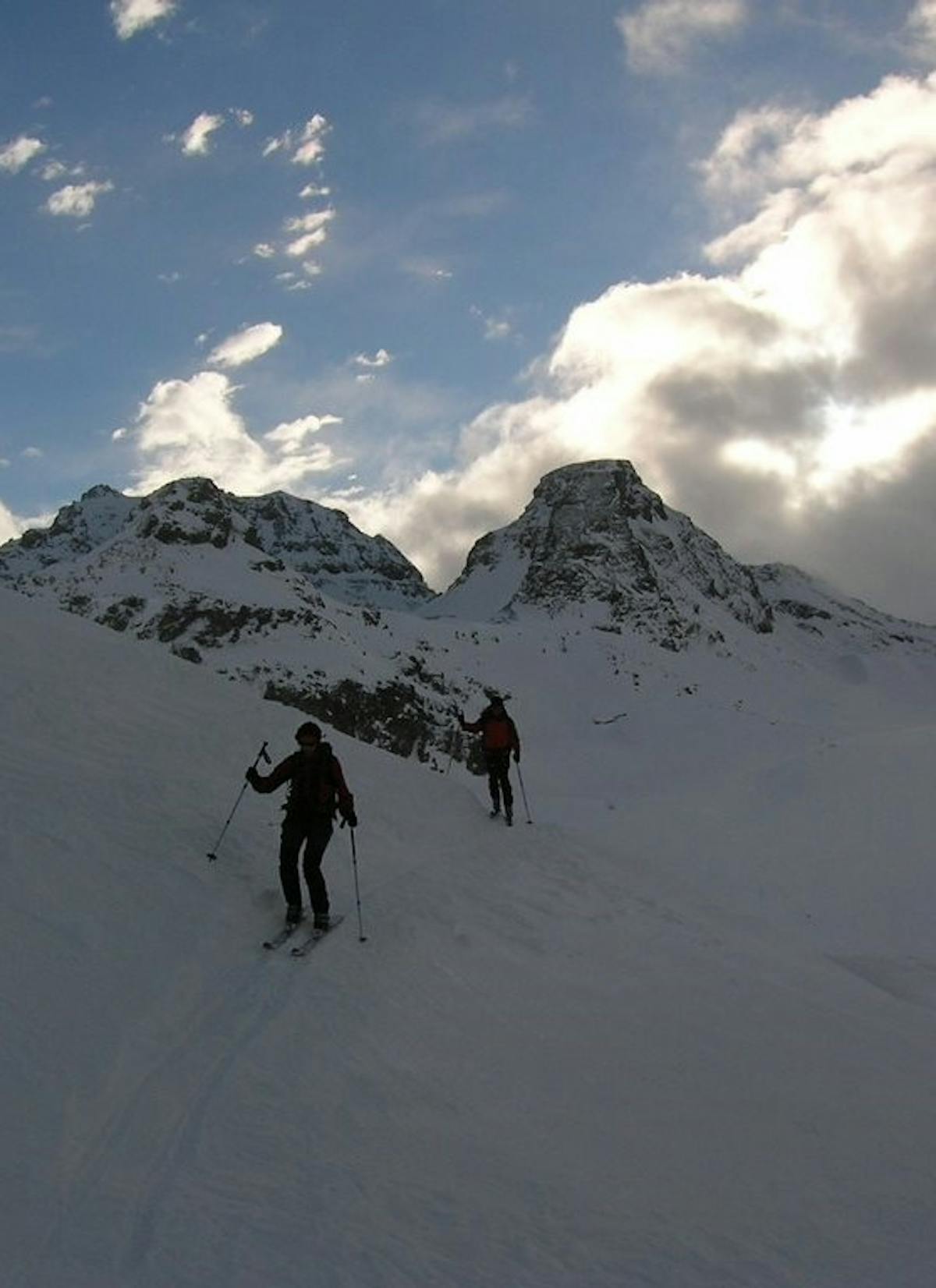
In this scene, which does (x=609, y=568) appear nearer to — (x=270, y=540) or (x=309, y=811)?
(x=309, y=811)

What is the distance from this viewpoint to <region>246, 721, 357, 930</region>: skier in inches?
376

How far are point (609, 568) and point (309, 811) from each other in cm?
7031

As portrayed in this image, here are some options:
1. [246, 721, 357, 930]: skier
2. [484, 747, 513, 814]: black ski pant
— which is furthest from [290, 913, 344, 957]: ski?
[484, 747, 513, 814]: black ski pant

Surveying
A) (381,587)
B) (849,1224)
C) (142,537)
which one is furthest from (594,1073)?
(381,587)

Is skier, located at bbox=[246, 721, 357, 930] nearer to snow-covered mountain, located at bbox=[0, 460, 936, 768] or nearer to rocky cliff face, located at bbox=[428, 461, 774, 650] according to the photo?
snow-covered mountain, located at bbox=[0, 460, 936, 768]

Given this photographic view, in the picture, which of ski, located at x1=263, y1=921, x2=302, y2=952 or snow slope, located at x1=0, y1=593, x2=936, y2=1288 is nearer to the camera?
snow slope, located at x1=0, y1=593, x2=936, y2=1288

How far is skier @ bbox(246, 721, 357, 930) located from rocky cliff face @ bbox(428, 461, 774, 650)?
197ft

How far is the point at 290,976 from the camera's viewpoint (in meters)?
8.18

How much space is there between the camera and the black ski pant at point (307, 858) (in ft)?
31.2

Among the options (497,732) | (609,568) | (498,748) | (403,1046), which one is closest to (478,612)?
(609,568)

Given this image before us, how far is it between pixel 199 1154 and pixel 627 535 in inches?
3216

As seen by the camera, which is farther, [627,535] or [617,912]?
[627,535]

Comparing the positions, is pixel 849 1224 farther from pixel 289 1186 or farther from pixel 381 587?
pixel 381 587

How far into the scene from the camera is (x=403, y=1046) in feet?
23.3
